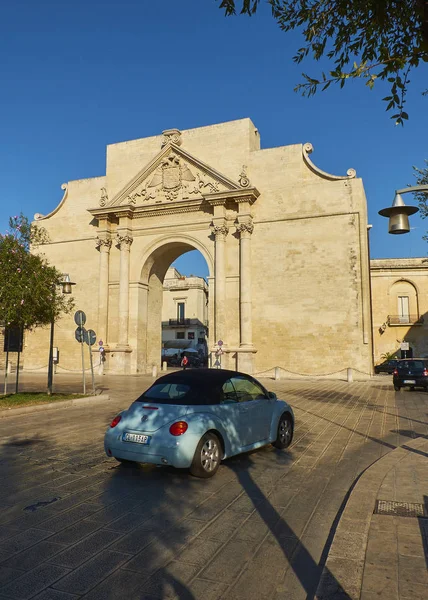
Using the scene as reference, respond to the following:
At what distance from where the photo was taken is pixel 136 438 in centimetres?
596

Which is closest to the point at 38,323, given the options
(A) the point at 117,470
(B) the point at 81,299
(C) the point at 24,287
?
(C) the point at 24,287

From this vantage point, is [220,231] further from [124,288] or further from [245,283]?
[124,288]

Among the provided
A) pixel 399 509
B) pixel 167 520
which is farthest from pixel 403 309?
pixel 167 520

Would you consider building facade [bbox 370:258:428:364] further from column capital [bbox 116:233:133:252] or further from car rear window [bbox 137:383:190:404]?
car rear window [bbox 137:383:190:404]

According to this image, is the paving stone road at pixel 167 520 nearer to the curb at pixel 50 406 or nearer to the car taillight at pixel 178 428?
the car taillight at pixel 178 428

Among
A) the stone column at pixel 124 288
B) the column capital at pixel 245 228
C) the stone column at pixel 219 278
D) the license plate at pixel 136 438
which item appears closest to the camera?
the license plate at pixel 136 438

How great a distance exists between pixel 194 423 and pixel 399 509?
99.0 inches

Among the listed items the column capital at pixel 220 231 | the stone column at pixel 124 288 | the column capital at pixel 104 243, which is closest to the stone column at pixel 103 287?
the column capital at pixel 104 243

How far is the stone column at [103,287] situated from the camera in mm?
29439

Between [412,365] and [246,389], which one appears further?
[412,365]

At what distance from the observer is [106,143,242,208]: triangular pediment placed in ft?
93.9

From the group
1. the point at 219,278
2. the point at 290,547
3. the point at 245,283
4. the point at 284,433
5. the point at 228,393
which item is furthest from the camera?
the point at 219,278

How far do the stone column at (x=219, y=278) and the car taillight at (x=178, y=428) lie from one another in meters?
20.9

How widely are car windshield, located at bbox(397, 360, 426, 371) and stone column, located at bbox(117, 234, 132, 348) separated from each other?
53.2 feet
